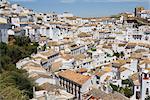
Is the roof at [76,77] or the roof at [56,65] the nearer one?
the roof at [76,77]

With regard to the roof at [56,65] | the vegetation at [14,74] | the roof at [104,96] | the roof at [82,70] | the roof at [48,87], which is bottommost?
the roof at [104,96]

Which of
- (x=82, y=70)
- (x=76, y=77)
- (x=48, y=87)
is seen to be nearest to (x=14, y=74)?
(x=48, y=87)

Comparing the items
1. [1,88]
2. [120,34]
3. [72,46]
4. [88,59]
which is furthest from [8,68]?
[120,34]

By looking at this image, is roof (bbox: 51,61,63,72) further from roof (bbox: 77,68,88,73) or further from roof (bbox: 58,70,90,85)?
roof (bbox: 58,70,90,85)

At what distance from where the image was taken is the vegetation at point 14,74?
326cm

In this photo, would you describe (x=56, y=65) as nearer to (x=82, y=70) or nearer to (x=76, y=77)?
(x=82, y=70)

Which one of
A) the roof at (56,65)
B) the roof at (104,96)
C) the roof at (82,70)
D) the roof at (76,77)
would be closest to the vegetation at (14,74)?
the roof at (56,65)

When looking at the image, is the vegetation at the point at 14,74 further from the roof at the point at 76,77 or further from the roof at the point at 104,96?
the roof at the point at 104,96

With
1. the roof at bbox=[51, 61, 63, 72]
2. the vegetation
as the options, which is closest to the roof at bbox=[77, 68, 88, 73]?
the roof at bbox=[51, 61, 63, 72]

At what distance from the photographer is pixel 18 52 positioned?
6.99 m

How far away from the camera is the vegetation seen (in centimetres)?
326

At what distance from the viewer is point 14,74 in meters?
4.81

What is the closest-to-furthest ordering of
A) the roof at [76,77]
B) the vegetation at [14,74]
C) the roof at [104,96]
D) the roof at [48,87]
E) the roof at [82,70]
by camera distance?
1. the vegetation at [14,74]
2. the roof at [48,87]
3. the roof at [104,96]
4. the roof at [76,77]
5. the roof at [82,70]

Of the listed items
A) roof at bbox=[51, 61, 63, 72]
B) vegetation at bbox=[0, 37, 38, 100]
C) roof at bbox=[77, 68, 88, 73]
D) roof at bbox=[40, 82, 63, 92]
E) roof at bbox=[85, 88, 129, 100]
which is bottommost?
roof at bbox=[85, 88, 129, 100]
